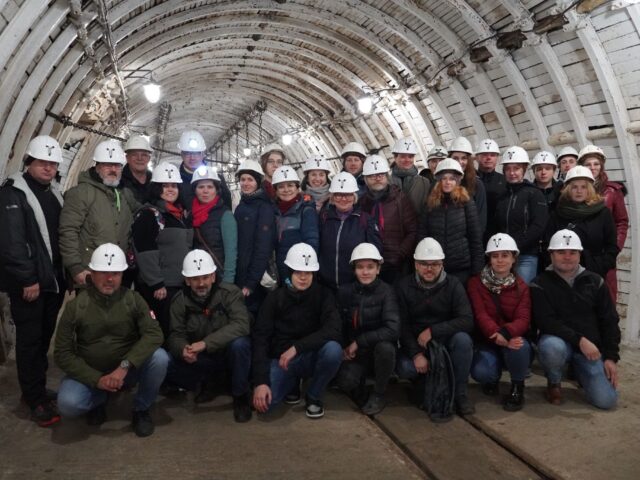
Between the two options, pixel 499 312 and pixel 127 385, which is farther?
pixel 499 312

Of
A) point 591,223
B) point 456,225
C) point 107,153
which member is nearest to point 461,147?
point 456,225

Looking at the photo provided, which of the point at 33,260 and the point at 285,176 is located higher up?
the point at 285,176

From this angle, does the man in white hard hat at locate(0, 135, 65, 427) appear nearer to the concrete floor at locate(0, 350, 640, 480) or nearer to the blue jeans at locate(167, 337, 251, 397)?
the concrete floor at locate(0, 350, 640, 480)

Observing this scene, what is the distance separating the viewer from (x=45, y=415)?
3787 mm

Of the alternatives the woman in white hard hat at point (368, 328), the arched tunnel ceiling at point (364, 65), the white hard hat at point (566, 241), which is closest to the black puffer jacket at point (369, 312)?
the woman in white hard hat at point (368, 328)

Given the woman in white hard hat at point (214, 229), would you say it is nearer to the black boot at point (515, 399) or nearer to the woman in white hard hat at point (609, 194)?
the black boot at point (515, 399)

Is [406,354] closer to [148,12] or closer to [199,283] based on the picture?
[199,283]

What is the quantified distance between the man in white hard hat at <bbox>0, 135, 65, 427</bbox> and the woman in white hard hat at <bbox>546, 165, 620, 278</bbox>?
4.74 m

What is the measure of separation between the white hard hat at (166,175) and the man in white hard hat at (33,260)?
81 cm

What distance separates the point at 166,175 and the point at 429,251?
2.45 m

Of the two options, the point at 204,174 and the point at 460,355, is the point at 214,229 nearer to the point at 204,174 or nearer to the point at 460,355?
the point at 204,174

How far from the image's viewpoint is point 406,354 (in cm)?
430

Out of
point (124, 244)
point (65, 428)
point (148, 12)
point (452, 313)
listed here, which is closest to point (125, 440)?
point (65, 428)

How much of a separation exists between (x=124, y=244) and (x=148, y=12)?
4645 mm
